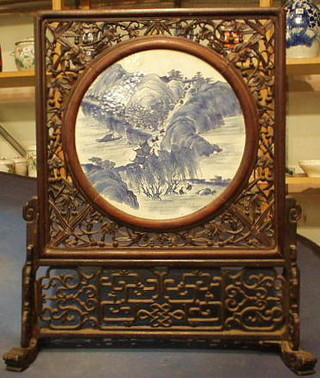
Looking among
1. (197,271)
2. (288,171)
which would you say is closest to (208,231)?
(197,271)

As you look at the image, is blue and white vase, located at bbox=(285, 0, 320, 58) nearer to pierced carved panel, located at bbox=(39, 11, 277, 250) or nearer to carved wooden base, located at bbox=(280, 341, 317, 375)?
pierced carved panel, located at bbox=(39, 11, 277, 250)

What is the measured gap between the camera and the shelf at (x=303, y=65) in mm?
1136

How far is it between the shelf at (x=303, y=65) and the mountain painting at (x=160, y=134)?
18.4 inches

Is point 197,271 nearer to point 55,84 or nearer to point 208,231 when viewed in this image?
point 208,231

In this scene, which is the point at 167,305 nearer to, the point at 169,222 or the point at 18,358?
the point at 169,222

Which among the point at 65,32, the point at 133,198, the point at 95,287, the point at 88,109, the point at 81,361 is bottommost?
the point at 81,361

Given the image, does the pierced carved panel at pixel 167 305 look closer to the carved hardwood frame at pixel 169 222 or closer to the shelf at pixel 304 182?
the carved hardwood frame at pixel 169 222

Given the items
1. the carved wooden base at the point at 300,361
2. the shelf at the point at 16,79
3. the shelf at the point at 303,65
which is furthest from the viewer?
the shelf at the point at 16,79

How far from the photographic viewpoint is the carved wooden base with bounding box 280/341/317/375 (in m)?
0.70

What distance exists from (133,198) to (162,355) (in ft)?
0.83

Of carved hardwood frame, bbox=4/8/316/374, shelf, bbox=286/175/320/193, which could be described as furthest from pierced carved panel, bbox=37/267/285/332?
Answer: shelf, bbox=286/175/320/193

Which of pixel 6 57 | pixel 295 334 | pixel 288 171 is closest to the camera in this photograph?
pixel 295 334

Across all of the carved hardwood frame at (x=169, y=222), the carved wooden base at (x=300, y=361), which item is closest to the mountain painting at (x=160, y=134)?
the carved hardwood frame at (x=169, y=222)

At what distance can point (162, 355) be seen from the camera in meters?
0.76
